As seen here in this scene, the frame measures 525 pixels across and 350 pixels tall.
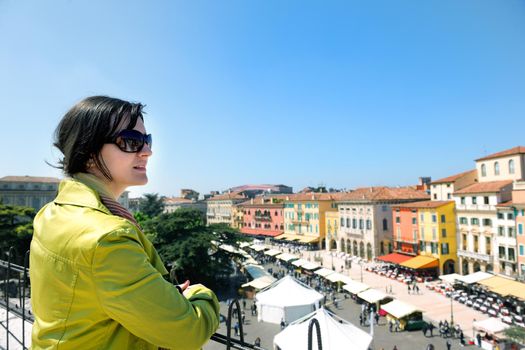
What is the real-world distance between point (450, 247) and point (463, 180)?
349 inches

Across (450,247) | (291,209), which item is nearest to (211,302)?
(450,247)

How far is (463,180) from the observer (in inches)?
1649

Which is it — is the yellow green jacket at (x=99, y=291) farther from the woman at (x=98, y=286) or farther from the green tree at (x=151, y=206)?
the green tree at (x=151, y=206)

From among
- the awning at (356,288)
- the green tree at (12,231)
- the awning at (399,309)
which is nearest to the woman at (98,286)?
the awning at (399,309)

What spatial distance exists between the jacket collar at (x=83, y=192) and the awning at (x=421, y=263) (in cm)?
4056

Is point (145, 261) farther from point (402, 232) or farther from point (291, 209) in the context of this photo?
point (291, 209)

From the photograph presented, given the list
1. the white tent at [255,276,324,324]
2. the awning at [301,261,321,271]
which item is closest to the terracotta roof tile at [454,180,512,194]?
the awning at [301,261,321,271]

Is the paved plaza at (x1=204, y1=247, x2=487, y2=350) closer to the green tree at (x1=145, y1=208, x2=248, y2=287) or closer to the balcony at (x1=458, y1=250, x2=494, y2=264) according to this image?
the green tree at (x1=145, y1=208, x2=248, y2=287)

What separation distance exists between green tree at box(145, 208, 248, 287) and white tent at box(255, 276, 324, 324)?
35.8ft

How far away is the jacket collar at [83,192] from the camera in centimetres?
126

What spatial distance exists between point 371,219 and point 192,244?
2689 cm

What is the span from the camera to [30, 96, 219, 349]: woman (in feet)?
3.59

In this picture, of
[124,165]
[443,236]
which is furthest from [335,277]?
[124,165]

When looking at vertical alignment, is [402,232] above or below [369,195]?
below
